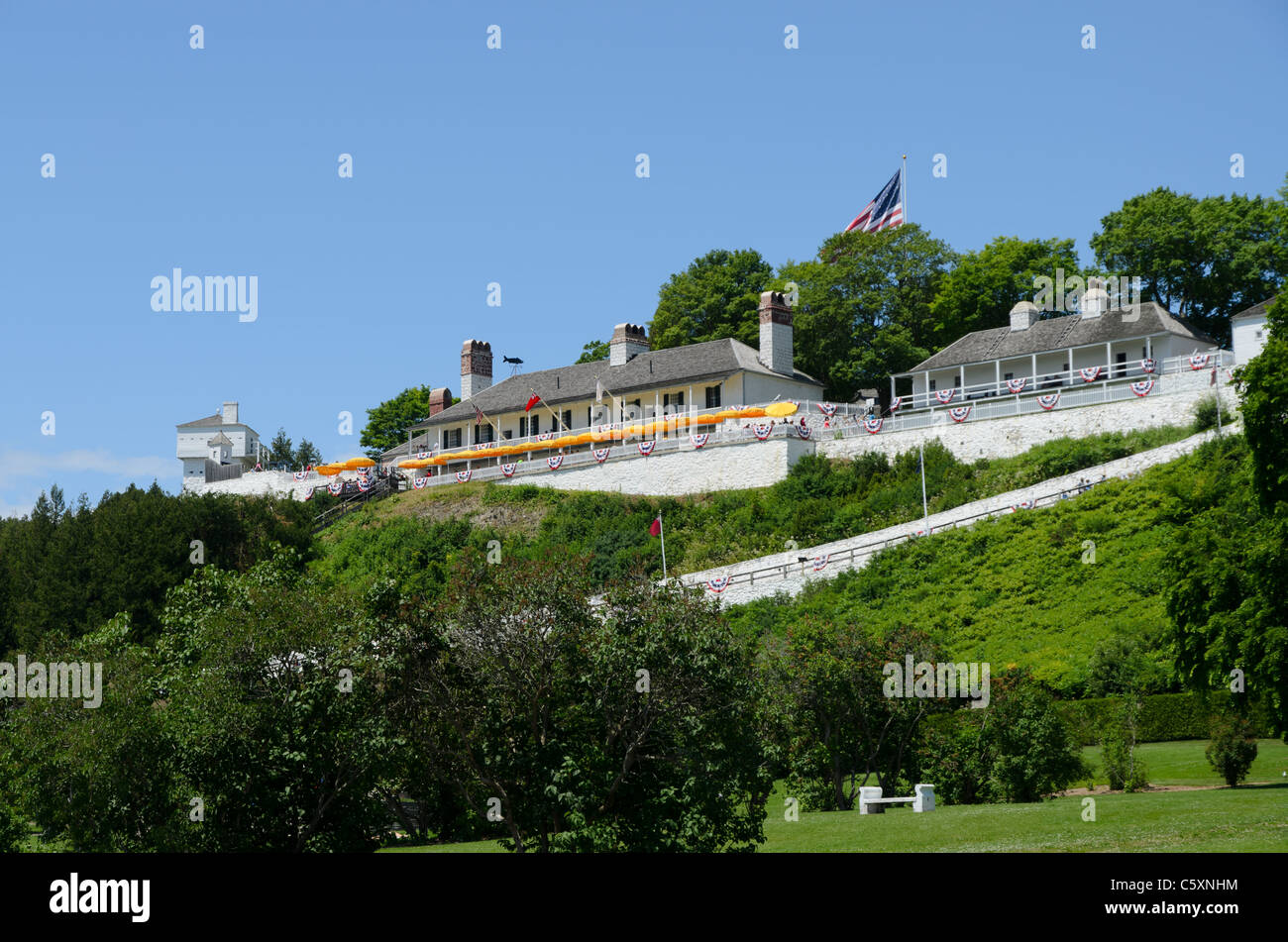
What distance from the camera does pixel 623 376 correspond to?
64125mm

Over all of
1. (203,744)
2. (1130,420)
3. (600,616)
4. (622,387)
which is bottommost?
(203,744)

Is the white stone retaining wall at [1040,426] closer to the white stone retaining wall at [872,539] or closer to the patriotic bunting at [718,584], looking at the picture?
the white stone retaining wall at [872,539]

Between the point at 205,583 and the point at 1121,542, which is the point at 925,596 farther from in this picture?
the point at 205,583

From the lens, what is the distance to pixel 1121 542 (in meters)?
37.7

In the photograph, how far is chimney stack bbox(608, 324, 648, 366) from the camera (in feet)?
220

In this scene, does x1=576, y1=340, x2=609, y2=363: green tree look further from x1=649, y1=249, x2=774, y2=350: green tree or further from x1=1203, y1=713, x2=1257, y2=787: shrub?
x1=1203, y1=713, x2=1257, y2=787: shrub

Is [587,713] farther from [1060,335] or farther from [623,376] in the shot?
[623,376]

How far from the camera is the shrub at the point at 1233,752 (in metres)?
23.4

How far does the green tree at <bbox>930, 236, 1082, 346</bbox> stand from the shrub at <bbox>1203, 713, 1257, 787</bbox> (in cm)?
4161
